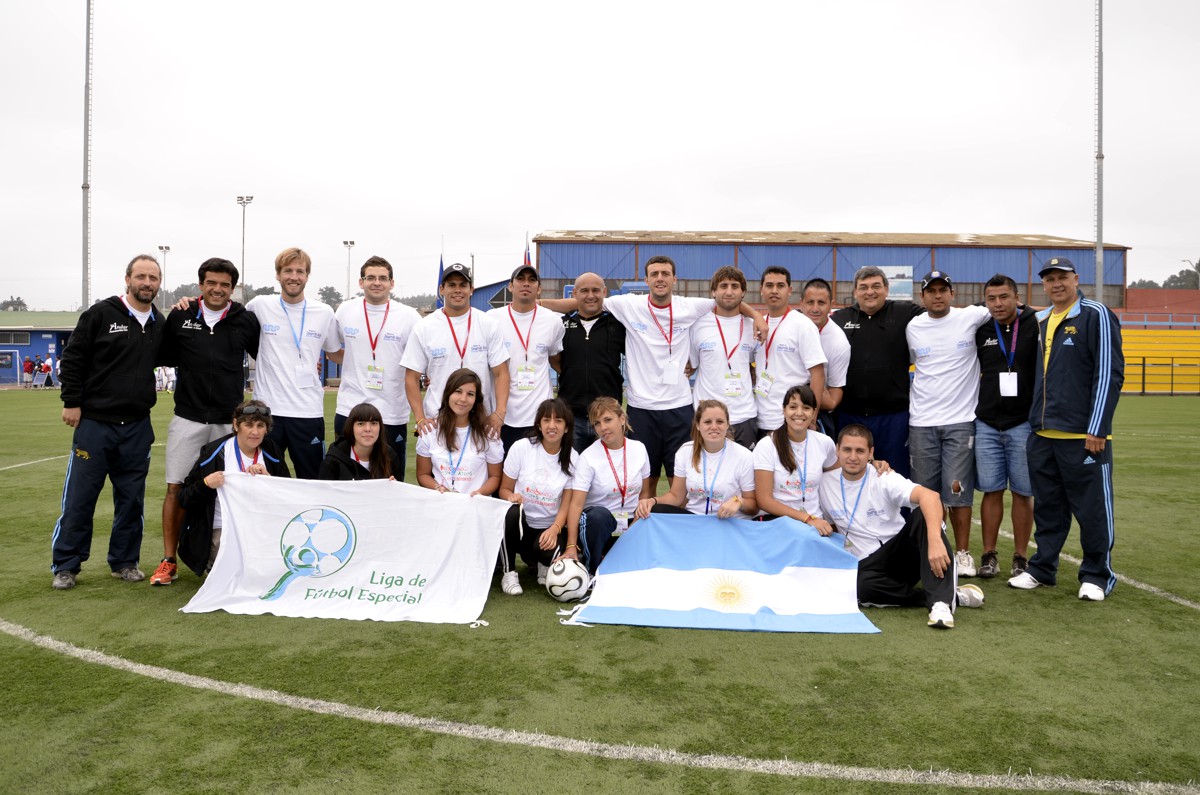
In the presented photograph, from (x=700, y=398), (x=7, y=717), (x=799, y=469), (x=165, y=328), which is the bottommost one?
(x=7, y=717)

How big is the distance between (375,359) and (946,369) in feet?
13.5

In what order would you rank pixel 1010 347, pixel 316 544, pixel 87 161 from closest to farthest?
1. pixel 316 544
2. pixel 1010 347
3. pixel 87 161

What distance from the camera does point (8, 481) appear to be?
9469mm

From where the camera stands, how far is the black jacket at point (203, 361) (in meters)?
5.30

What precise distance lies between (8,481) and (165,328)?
598 cm

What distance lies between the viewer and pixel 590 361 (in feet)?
19.2

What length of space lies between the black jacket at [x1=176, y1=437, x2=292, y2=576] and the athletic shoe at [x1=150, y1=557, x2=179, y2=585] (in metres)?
0.10

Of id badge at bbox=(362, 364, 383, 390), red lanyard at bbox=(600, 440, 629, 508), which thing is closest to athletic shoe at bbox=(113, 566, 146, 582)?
id badge at bbox=(362, 364, 383, 390)

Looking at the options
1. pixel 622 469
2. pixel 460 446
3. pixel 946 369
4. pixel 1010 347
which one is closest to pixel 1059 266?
pixel 1010 347

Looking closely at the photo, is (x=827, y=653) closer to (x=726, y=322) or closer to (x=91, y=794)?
(x=726, y=322)

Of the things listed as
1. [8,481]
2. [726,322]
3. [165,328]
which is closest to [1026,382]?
[726,322]

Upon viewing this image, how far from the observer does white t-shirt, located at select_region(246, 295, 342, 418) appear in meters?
5.61

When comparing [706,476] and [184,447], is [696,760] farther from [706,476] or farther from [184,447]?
[184,447]

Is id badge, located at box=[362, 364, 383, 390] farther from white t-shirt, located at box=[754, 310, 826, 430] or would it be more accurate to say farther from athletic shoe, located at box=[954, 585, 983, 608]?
athletic shoe, located at box=[954, 585, 983, 608]
